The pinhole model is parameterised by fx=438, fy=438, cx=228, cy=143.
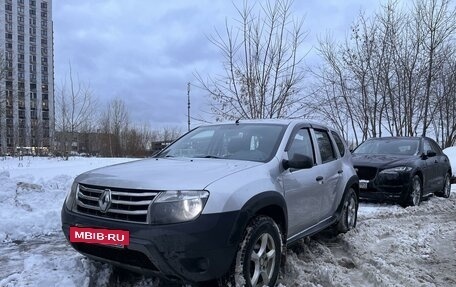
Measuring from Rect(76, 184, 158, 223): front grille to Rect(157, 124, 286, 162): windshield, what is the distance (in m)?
1.31

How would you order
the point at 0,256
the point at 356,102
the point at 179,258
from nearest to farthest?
the point at 179,258, the point at 0,256, the point at 356,102

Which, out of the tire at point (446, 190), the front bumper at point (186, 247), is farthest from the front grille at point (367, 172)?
the front bumper at point (186, 247)

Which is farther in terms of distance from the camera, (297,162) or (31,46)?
(31,46)

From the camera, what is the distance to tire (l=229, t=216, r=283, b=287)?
11.6ft

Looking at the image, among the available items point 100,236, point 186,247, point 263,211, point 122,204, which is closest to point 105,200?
point 122,204

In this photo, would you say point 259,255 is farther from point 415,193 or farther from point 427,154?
point 427,154

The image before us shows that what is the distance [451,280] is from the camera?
184 inches

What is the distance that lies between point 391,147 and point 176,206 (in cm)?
817

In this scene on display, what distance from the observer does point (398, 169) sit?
351 inches

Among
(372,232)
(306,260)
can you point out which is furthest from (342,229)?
(306,260)

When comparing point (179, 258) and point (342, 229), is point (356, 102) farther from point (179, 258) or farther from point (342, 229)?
point (179, 258)

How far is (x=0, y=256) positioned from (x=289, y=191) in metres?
3.37

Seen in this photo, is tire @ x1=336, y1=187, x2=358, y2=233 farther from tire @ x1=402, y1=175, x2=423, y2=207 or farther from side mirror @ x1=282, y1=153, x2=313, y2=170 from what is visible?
tire @ x1=402, y1=175, x2=423, y2=207

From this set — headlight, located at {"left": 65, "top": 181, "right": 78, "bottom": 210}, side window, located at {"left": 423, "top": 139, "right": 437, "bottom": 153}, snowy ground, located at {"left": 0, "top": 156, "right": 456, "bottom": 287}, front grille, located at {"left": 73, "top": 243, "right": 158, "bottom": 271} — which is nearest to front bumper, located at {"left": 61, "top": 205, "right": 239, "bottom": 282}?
front grille, located at {"left": 73, "top": 243, "right": 158, "bottom": 271}
